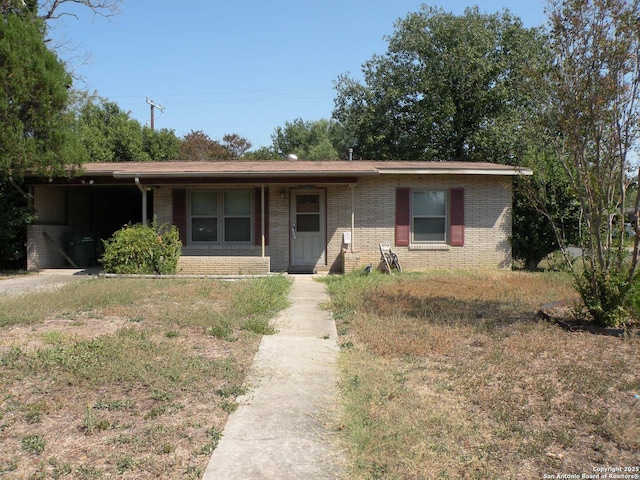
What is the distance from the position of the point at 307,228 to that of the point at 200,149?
2718 cm

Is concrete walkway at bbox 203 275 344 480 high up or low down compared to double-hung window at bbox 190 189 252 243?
→ down

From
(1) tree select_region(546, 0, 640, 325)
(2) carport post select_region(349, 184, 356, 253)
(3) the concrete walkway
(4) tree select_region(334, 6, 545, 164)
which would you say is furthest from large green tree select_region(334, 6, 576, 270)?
(3) the concrete walkway

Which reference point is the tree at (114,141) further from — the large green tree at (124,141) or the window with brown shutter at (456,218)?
the window with brown shutter at (456,218)

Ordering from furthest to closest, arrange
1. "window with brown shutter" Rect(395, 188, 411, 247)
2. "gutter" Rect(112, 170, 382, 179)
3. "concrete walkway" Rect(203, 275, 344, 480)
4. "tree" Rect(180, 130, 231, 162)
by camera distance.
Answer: "tree" Rect(180, 130, 231, 162) < "window with brown shutter" Rect(395, 188, 411, 247) < "gutter" Rect(112, 170, 382, 179) < "concrete walkway" Rect(203, 275, 344, 480)

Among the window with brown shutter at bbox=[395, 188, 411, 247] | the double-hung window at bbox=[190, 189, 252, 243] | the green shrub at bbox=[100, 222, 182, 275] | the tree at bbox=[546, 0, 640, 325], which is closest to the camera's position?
the tree at bbox=[546, 0, 640, 325]

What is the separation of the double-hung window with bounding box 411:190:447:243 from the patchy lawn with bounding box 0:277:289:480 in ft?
23.4

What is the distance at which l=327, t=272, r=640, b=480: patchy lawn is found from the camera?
3.29 metres

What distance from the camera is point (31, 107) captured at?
12383 mm

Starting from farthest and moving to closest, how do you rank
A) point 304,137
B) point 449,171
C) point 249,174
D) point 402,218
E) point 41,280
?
point 304,137 → point 402,218 → point 449,171 → point 249,174 → point 41,280

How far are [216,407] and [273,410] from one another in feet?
1.54

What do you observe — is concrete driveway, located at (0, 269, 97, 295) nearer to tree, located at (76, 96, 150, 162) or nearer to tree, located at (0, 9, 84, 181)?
tree, located at (0, 9, 84, 181)

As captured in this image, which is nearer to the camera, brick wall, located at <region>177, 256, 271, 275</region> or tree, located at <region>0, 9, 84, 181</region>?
tree, located at <region>0, 9, 84, 181</region>

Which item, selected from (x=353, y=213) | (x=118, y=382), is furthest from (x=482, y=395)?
(x=353, y=213)

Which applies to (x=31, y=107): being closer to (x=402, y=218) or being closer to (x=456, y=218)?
(x=402, y=218)
